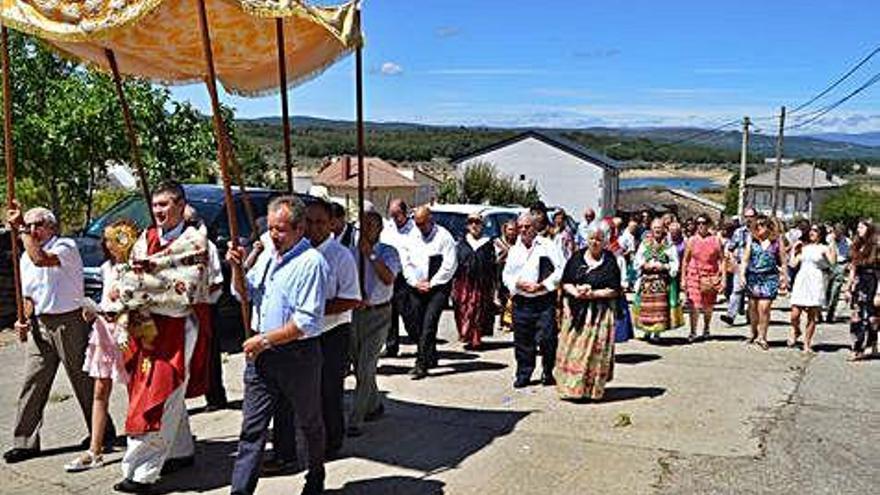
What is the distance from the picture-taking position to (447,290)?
979 centimetres

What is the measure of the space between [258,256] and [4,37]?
213 cm

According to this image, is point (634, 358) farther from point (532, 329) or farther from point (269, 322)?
point (269, 322)

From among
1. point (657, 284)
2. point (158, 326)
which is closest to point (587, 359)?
point (657, 284)

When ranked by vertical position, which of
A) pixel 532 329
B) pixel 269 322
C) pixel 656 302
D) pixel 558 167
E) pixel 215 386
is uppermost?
pixel 558 167

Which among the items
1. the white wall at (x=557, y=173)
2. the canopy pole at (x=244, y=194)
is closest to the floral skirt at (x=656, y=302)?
the canopy pole at (x=244, y=194)

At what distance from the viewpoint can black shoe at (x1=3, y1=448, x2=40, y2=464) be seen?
21.1ft

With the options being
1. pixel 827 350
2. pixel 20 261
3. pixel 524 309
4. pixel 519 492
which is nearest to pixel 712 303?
pixel 827 350

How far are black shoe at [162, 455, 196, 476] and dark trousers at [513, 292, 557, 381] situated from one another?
3.73 metres

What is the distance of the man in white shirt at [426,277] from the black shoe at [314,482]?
3767 millimetres

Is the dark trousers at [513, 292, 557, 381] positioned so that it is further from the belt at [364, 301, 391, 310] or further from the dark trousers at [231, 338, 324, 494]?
the dark trousers at [231, 338, 324, 494]

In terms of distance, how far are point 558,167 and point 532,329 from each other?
198ft

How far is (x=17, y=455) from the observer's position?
A: 21.2 feet

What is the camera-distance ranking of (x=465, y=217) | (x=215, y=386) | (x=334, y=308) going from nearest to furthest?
(x=334, y=308), (x=215, y=386), (x=465, y=217)

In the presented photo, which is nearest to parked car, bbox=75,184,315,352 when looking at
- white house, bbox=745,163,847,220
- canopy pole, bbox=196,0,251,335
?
canopy pole, bbox=196,0,251,335
